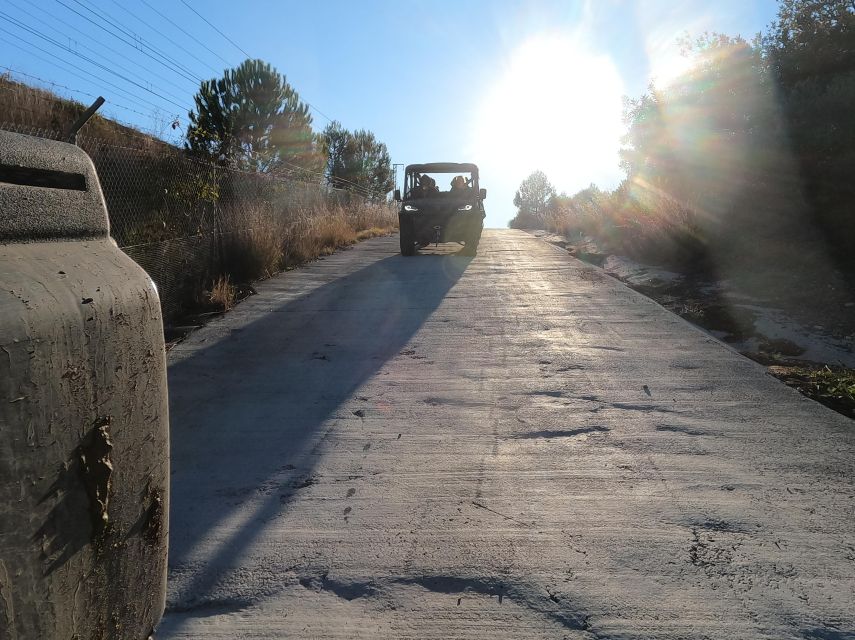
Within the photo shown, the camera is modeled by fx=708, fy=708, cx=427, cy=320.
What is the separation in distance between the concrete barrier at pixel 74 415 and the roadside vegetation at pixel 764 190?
5191 millimetres

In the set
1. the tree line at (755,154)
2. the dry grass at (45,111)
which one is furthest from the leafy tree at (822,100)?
the dry grass at (45,111)

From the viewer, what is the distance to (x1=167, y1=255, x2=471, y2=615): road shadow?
11.2 feet

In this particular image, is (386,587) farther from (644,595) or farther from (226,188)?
(226,188)

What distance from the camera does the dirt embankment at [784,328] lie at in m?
5.82

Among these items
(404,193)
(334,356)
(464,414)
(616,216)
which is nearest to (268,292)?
(334,356)

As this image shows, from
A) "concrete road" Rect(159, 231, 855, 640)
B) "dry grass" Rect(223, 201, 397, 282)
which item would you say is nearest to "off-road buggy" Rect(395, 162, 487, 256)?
"dry grass" Rect(223, 201, 397, 282)

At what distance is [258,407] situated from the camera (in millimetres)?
5363

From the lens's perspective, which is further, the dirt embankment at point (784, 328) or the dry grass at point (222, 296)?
the dry grass at point (222, 296)

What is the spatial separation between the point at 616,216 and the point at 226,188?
34.9 ft

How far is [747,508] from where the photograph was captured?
3602 mm

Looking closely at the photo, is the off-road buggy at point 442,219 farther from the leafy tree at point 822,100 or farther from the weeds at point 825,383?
the weeds at point 825,383

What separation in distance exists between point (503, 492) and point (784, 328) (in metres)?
5.21

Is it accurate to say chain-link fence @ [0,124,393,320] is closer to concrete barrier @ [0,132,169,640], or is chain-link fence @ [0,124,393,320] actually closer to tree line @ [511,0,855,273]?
concrete barrier @ [0,132,169,640]

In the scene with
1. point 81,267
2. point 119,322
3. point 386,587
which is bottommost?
point 386,587
